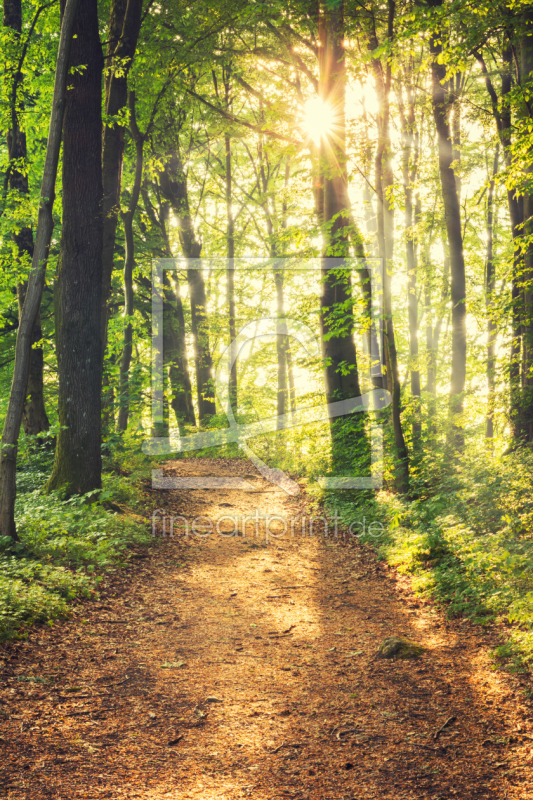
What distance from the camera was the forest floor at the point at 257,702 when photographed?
282 centimetres

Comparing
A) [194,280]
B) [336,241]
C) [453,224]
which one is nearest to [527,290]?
[336,241]

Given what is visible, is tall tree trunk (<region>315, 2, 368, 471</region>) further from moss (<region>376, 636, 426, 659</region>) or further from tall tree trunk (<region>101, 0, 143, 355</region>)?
moss (<region>376, 636, 426, 659</region>)

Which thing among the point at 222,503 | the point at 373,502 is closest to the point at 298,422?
the point at 222,503

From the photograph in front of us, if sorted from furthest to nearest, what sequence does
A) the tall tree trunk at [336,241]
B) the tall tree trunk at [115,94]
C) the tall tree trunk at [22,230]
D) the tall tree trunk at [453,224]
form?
the tall tree trunk at [453,224] < the tall tree trunk at [22,230] < the tall tree trunk at [115,94] < the tall tree trunk at [336,241]

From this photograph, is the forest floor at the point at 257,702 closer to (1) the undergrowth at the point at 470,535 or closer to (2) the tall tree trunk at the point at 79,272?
(1) the undergrowth at the point at 470,535

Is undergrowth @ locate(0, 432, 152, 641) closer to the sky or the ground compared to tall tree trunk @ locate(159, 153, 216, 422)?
closer to the ground

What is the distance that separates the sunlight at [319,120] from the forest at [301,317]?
0.21 ft

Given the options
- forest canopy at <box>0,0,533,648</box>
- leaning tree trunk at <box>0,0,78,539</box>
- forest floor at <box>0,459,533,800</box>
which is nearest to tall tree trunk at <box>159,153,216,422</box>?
forest canopy at <box>0,0,533,648</box>

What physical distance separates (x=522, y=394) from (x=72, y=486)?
7.47 m

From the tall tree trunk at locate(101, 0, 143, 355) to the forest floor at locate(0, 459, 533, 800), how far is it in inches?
248

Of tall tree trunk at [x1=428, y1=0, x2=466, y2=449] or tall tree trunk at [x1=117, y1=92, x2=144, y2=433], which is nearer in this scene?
tall tree trunk at [x1=428, y1=0, x2=466, y2=449]

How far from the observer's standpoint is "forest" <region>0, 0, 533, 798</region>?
5781 millimetres

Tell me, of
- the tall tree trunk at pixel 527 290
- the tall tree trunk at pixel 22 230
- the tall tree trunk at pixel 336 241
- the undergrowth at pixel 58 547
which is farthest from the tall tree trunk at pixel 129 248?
the tall tree trunk at pixel 527 290

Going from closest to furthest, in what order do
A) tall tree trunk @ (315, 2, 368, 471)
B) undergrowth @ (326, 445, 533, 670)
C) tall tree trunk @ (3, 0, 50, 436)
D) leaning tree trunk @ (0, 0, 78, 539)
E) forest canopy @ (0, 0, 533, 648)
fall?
undergrowth @ (326, 445, 533, 670) < leaning tree trunk @ (0, 0, 78, 539) < forest canopy @ (0, 0, 533, 648) < tall tree trunk @ (315, 2, 368, 471) < tall tree trunk @ (3, 0, 50, 436)
